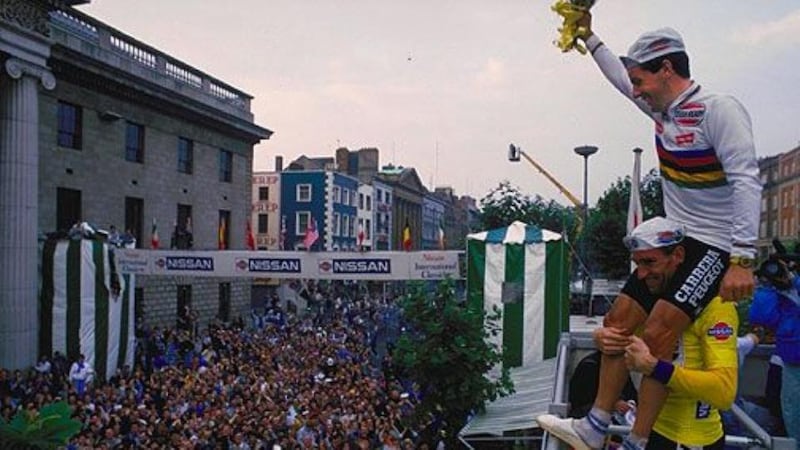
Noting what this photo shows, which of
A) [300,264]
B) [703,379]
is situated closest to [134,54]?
[300,264]

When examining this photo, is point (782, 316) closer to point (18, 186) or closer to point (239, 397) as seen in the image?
point (239, 397)

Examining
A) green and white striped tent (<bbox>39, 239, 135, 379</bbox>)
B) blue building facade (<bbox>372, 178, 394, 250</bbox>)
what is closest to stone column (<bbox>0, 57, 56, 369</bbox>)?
green and white striped tent (<bbox>39, 239, 135, 379</bbox>)

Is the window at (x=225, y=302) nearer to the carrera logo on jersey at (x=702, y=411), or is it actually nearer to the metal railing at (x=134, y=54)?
the metal railing at (x=134, y=54)

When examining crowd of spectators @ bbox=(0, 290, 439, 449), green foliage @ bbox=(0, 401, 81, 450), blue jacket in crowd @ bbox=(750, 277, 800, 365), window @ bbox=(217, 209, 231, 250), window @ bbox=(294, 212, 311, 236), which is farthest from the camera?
window @ bbox=(294, 212, 311, 236)

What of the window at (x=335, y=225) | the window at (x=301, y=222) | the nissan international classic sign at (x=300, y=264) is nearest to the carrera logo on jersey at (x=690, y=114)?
the nissan international classic sign at (x=300, y=264)

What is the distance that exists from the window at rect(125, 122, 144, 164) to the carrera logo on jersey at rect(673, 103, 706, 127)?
2947 cm

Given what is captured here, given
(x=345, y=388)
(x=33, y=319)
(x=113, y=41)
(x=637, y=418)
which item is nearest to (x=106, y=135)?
(x=113, y=41)

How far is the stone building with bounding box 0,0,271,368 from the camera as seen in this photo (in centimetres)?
2023

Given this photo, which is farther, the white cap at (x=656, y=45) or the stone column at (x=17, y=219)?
the stone column at (x=17, y=219)

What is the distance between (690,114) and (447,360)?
30.6 ft

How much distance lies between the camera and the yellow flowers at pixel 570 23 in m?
4.54

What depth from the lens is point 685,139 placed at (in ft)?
11.8

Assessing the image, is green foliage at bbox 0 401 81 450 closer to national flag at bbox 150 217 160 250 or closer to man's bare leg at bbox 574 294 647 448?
man's bare leg at bbox 574 294 647 448

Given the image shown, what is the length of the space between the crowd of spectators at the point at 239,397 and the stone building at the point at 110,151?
13.7 ft
